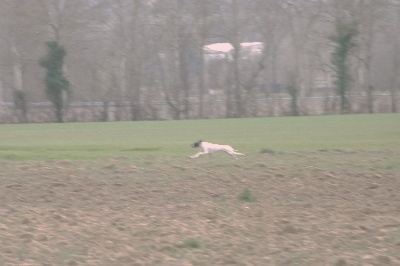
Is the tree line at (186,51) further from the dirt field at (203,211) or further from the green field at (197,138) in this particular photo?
the dirt field at (203,211)

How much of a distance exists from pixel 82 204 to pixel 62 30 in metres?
46.0

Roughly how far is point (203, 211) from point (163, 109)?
149 ft

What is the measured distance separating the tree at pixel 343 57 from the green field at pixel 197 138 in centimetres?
1298

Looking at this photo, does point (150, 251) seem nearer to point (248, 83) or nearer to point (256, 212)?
point (256, 212)

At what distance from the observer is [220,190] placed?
54.0 ft

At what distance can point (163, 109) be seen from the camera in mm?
59438

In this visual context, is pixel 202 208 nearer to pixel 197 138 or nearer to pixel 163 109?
pixel 197 138

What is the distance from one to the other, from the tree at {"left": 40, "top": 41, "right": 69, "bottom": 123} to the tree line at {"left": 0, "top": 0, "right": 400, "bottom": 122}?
0.23ft

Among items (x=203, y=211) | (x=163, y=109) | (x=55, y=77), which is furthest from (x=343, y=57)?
(x=203, y=211)

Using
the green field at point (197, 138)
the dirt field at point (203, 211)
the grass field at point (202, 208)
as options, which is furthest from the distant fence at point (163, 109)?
the dirt field at point (203, 211)

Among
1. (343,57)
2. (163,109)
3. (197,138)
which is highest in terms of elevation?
(343,57)

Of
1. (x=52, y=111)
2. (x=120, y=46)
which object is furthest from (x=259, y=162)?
(x=120, y=46)

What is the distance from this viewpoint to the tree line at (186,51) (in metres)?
57.2

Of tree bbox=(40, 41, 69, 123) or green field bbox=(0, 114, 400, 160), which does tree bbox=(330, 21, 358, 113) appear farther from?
tree bbox=(40, 41, 69, 123)
